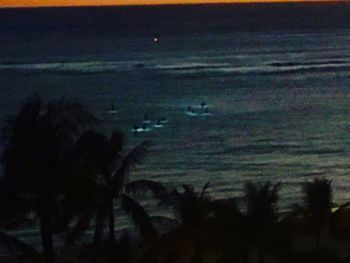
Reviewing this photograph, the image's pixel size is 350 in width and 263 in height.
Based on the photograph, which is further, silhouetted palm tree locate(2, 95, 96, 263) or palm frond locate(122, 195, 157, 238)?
palm frond locate(122, 195, 157, 238)

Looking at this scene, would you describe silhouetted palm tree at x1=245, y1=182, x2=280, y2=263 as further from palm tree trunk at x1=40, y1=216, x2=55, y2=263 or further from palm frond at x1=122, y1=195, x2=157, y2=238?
palm tree trunk at x1=40, y1=216, x2=55, y2=263

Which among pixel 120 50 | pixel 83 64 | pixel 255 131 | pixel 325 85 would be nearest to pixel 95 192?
pixel 255 131

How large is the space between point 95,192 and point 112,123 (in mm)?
60727

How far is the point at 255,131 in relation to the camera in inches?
3337

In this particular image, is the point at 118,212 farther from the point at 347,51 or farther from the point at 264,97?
the point at 347,51

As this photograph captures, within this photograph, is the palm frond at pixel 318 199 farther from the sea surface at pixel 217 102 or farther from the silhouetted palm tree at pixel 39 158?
the sea surface at pixel 217 102

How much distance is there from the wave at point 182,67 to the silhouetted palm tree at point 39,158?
10671 centimetres

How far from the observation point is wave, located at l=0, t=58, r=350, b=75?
141m

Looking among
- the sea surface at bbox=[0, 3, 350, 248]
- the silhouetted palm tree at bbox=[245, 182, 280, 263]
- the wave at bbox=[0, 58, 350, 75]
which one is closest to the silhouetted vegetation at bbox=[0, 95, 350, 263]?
the silhouetted palm tree at bbox=[245, 182, 280, 263]

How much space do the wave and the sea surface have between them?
0.17m

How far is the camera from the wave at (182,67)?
140750mm

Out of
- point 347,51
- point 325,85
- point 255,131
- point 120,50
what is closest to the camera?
point 255,131

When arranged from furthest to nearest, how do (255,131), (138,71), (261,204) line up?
(138,71) → (255,131) → (261,204)

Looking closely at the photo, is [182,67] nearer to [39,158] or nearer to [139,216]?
[139,216]
